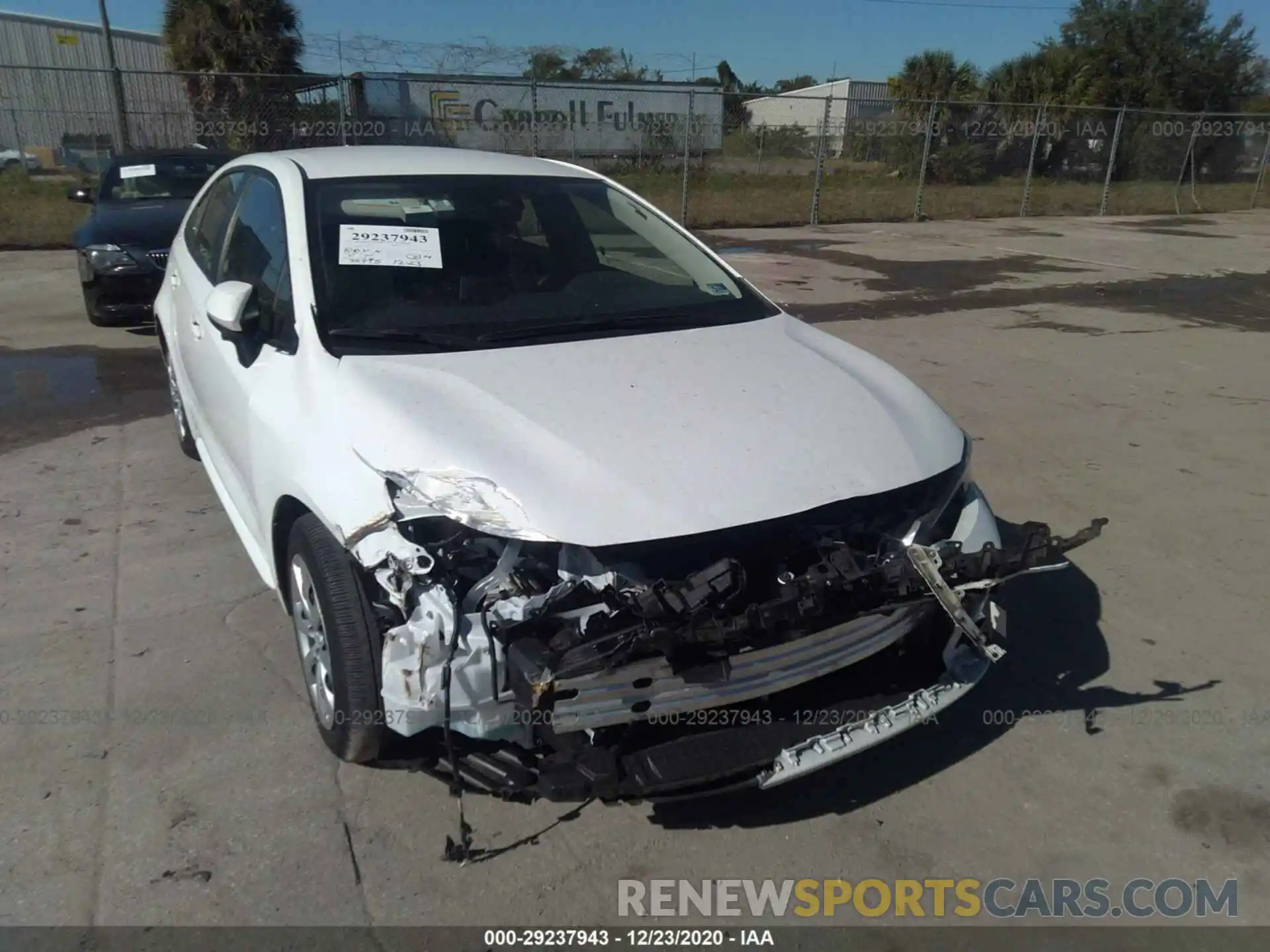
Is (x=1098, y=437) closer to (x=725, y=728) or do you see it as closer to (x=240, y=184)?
(x=725, y=728)

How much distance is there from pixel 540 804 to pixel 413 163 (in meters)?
2.52

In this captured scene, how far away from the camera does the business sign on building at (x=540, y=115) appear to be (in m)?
18.8

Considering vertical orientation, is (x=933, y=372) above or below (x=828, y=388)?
below

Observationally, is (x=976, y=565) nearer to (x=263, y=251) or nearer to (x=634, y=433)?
(x=634, y=433)

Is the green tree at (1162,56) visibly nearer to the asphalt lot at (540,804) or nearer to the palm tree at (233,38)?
the palm tree at (233,38)

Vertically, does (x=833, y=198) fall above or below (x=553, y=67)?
below

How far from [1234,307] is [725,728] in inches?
409

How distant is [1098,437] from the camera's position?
5688 mm

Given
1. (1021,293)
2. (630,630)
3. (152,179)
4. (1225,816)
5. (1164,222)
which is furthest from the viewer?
(1164,222)

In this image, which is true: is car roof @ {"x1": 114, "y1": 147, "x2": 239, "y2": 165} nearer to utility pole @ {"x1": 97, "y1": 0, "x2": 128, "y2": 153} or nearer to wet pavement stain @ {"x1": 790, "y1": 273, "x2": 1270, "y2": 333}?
utility pole @ {"x1": 97, "y1": 0, "x2": 128, "y2": 153}

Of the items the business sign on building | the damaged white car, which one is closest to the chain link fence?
the business sign on building

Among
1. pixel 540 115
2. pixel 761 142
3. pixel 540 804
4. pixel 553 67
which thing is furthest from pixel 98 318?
pixel 553 67

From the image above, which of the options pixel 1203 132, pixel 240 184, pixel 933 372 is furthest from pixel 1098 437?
pixel 1203 132

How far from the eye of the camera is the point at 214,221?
4273mm
